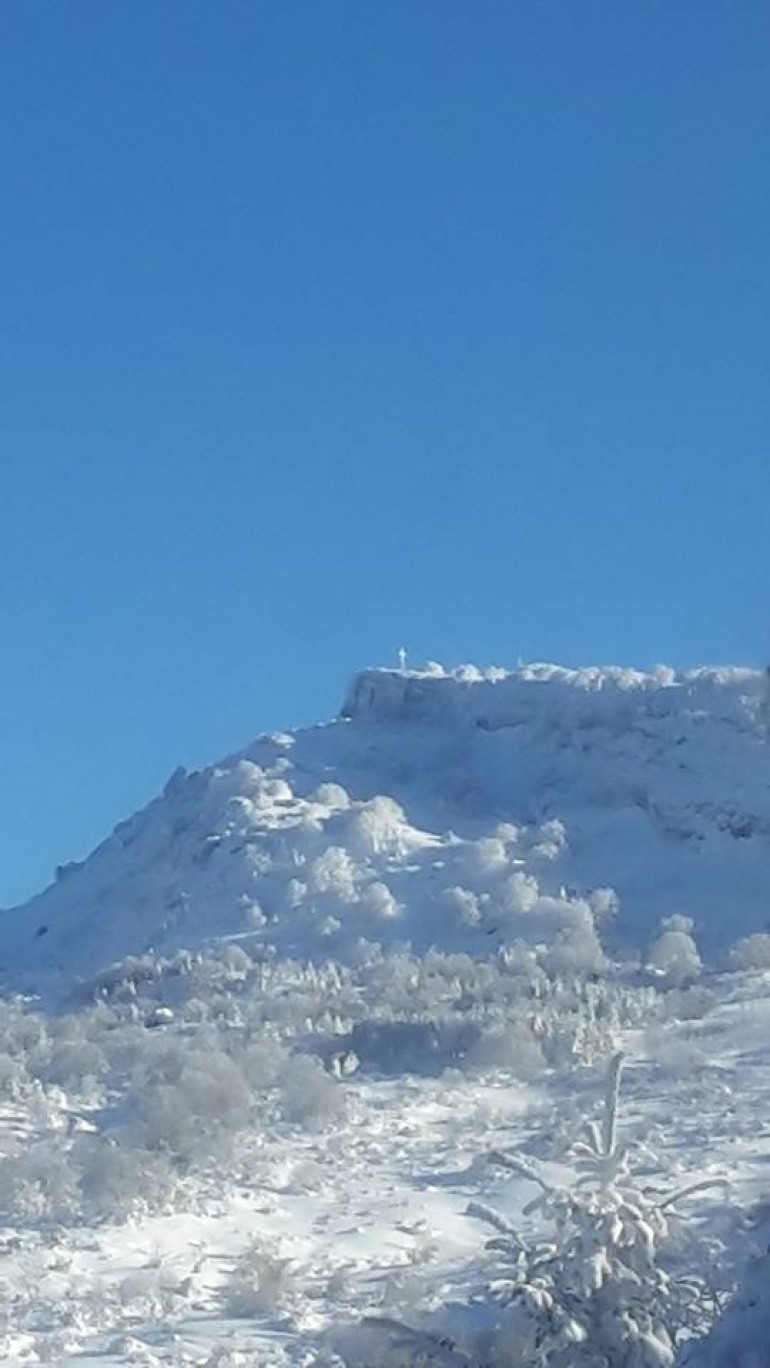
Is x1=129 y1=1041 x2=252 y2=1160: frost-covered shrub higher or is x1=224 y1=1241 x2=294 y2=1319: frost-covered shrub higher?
x1=129 y1=1041 x2=252 y2=1160: frost-covered shrub

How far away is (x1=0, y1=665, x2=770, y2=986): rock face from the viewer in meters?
79.5

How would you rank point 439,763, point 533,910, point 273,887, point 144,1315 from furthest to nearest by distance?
point 439,763 < point 273,887 < point 533,910 < point 144,1315

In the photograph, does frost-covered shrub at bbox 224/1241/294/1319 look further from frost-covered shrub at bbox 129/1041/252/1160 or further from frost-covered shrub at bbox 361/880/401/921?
frost-covered shrub at bbox 361/880/401/921

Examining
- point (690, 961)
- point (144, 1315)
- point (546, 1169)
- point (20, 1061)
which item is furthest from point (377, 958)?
point (144, 1315)

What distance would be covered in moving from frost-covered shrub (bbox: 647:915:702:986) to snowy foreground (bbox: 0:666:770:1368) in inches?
7.7

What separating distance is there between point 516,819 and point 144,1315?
6446cm

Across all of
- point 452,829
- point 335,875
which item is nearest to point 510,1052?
point 335,875

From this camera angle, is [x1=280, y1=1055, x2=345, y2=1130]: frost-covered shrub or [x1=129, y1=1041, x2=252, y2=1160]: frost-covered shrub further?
[x1=280, y1=1055, x2=345, y2=1130]: frost-covered shrub

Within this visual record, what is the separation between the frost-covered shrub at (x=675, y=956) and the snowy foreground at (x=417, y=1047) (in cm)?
19

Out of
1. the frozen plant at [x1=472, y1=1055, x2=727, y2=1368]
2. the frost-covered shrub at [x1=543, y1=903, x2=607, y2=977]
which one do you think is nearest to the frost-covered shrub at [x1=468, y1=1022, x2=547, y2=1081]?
the frost-covered shrub at [x1=543, y1=903, x2=607, y2=977]

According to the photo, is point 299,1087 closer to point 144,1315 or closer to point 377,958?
point 144,1315

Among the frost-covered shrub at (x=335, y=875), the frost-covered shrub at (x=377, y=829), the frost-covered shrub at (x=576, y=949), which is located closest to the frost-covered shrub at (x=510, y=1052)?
the frost-covered shrub at (x=576, y=949)

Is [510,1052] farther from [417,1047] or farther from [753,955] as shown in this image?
[753,955]

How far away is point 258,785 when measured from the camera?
3819 inches
